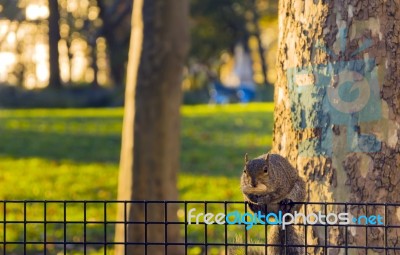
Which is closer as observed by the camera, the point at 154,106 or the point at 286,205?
the point at 286,205

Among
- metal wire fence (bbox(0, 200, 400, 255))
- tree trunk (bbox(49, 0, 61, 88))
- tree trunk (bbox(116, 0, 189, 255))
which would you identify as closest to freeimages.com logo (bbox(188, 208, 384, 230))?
metal wire fence (bbox(0, 200, 400, 255))

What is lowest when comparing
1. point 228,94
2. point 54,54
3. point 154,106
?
point 228,94

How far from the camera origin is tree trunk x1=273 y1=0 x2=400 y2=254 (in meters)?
4.90

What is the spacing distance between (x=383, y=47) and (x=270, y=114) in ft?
54.7

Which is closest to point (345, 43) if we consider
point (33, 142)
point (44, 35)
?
point (33, 142)

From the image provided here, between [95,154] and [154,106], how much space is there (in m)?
6.90

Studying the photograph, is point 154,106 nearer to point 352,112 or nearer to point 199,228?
point 199,228

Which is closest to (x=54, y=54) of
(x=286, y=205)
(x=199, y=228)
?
(x=199, y=228)

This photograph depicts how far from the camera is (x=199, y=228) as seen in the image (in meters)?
10.7

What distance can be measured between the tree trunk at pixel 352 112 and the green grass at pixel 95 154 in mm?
5545

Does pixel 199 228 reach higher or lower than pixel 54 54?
lower

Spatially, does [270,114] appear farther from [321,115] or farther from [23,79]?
[23,79]

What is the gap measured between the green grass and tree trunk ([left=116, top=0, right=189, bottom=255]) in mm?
1674

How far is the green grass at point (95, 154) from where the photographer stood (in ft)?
41.6
